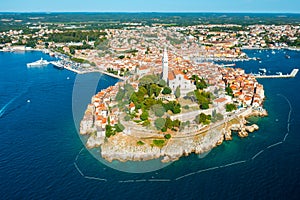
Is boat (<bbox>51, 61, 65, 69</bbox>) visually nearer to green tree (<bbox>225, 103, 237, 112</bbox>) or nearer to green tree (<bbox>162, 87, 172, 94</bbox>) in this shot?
green tree (<bbox>162, 87, 172, 94</bbox>)

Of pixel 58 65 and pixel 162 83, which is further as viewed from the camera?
pixel 58 65

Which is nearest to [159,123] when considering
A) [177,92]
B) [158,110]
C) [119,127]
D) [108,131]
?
[158,110]

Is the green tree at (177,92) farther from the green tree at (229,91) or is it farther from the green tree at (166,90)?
the green tree at (229,91)

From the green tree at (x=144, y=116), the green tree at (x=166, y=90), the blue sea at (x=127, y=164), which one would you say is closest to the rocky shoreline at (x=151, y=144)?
the blue sea at (x=127, y=164)

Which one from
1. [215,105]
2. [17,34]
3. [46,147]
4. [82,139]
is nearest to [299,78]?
[215,105]

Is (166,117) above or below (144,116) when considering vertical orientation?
below

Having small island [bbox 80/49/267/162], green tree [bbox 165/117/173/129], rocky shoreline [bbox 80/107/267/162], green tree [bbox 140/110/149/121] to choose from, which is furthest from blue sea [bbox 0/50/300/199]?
green tree [bbox 140/110/149/121]

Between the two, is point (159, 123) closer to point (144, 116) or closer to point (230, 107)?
point (144, 116)
